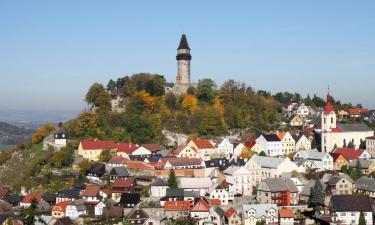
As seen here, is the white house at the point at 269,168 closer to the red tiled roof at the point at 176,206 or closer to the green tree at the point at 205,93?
the red tiled roof at the point at 176,206

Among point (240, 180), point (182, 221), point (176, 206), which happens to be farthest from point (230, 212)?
point (240, 180)

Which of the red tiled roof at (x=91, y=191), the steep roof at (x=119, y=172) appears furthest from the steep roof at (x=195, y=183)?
the red tiled roof at (x=91, y=191)

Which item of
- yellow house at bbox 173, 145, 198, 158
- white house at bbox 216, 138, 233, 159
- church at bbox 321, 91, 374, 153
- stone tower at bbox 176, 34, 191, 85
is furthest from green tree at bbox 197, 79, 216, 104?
church at bbox 321, 91, 374, 153

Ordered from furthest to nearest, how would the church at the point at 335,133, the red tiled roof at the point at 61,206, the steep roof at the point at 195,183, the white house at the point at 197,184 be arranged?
the church at the point at 335,133
the steep roof at the point at 195,183
the white house at the point at 197,184
the red tiled roof at the point at 61,206

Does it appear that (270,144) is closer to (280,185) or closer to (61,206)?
(280,185)

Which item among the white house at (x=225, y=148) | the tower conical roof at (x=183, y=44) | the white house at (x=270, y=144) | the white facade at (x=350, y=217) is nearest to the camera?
the white facade at (x=350, y=217)

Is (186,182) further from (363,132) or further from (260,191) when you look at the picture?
(363,132)
